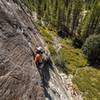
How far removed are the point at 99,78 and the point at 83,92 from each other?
11.7 metres

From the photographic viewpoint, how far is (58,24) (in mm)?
92438

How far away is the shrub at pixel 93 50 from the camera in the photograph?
72.1 m

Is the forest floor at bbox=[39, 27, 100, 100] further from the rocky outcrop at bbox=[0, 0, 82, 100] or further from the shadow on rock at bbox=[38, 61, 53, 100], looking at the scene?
the rocky outcrop at bbox=[0, 0, 82, 100]

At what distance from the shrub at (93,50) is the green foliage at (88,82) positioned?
753cm

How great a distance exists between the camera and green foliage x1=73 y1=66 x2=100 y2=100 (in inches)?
1935

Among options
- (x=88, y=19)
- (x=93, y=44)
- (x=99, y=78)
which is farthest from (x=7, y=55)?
(x=88, y=19)

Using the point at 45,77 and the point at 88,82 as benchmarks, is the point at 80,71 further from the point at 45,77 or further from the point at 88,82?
the point at 45,77

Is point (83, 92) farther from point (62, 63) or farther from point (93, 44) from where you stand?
point (93, 44)

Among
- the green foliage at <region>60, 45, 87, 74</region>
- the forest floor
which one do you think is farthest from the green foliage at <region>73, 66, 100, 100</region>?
the green foliage at <region>60, 45, 87, 74</region>

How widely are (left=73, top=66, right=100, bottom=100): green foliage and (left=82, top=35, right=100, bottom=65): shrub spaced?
7531 mm

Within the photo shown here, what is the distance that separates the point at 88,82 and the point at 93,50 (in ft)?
65.7

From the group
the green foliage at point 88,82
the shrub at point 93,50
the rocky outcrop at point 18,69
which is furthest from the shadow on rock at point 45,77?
the shrub at point 93,50

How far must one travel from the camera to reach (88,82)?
55.0 metres

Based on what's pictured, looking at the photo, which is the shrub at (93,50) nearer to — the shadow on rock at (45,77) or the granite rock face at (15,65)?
the shadow on rock at (45,77)
